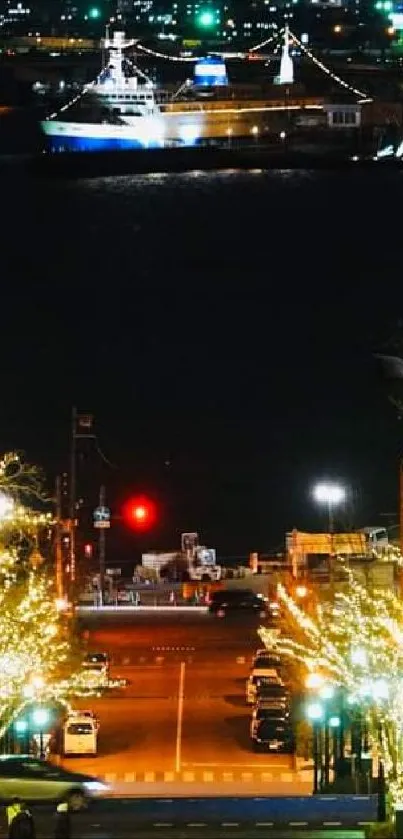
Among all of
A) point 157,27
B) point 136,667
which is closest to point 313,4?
point 157,27

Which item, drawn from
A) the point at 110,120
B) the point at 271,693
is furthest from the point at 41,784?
the point at 110,120

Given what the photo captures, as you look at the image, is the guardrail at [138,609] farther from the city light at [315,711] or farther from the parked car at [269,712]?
the city light at [315,711]

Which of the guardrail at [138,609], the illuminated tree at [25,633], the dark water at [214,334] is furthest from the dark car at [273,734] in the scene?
the dark water at [214,334]

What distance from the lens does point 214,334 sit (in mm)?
27750

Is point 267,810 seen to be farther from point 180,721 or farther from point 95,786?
point 180,721

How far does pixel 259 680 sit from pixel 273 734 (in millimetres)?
907

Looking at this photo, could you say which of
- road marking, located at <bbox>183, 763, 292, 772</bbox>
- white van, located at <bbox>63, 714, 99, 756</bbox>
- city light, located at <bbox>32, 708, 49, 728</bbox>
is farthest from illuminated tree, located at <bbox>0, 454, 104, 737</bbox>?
road marking, located at <bbox>183, 763, 292, 772</bbox>

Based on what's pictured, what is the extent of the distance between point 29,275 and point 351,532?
21.5 metres

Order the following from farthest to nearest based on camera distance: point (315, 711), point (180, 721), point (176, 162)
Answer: point (176, 162) → point (180, 721) → point (315, 711)

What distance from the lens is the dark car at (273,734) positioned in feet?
33.1

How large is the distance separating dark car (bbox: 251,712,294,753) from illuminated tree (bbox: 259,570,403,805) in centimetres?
49

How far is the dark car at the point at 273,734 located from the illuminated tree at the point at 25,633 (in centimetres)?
101

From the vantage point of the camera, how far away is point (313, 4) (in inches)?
3706

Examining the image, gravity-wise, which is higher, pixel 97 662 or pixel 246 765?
pixel 97 662
